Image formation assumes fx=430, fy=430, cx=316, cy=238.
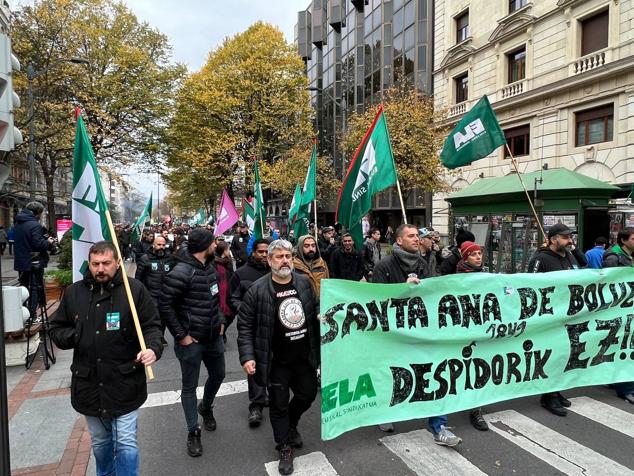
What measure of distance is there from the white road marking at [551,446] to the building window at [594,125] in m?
15.7

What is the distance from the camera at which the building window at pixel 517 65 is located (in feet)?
65.1

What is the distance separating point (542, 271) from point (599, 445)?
1.75m

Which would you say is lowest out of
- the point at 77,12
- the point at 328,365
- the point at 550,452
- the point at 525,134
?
the point at 550,452

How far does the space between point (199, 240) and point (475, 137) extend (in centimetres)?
424

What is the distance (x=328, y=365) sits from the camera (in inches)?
138

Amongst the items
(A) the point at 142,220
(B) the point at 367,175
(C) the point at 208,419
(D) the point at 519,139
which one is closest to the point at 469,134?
(B) the point at 367,175

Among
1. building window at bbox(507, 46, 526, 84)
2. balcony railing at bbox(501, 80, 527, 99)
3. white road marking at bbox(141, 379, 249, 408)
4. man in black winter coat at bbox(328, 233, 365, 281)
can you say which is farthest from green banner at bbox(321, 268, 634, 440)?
building window at bbox(507, 46, 526, 84)

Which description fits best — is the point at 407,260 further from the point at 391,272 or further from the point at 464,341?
the point at 464,341

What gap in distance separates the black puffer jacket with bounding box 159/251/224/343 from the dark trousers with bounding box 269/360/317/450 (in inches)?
29.0

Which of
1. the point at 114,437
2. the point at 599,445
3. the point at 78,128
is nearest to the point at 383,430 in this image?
the point at 599,445

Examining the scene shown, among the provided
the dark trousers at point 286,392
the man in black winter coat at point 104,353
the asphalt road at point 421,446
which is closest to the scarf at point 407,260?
→ the dark trousers at point 286,392

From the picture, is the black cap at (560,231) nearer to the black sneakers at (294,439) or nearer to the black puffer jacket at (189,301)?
the black sneakers at (294,439)

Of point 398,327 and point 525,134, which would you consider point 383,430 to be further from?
point 525,134

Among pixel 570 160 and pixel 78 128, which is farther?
pixel 570 160
